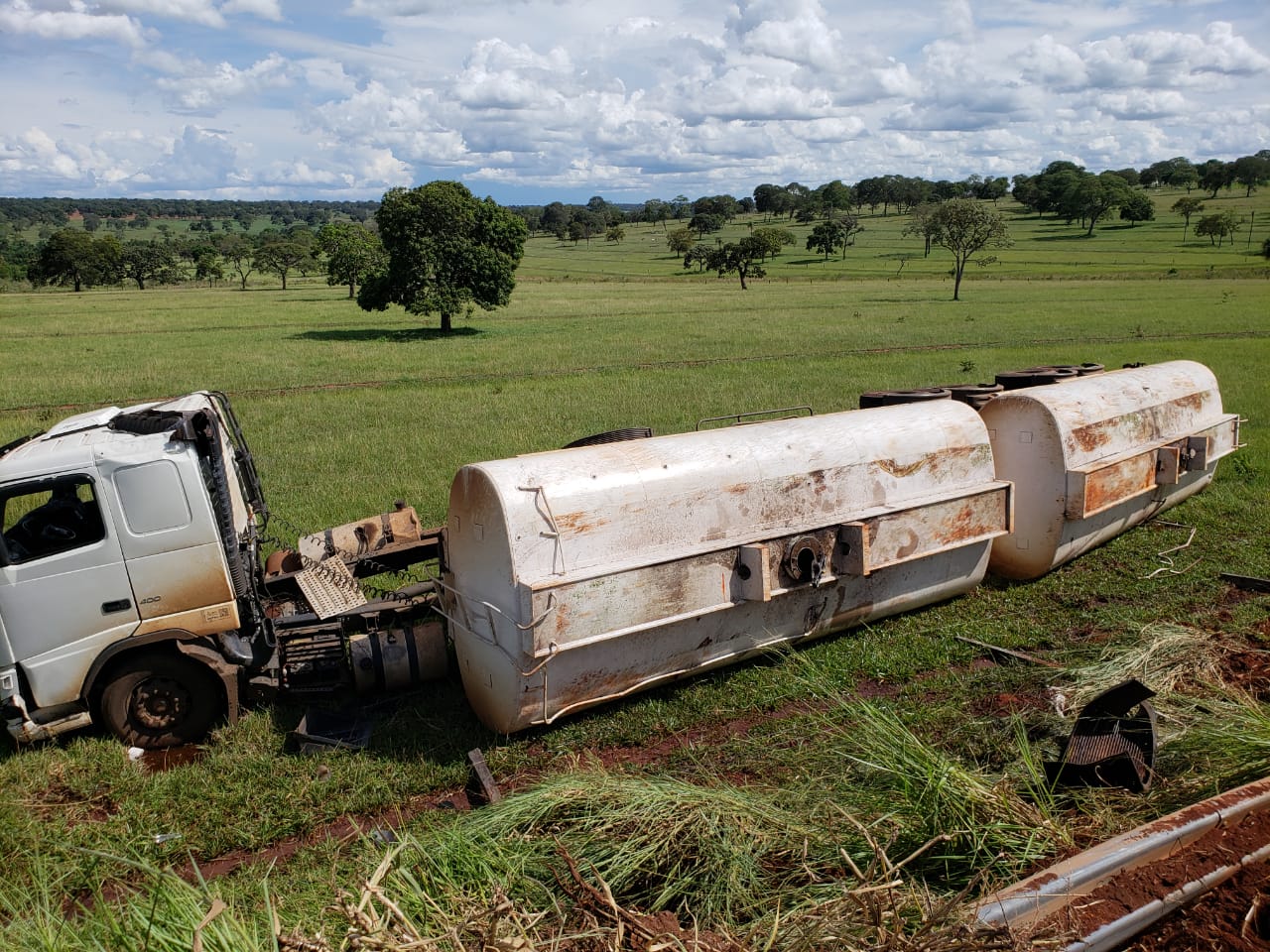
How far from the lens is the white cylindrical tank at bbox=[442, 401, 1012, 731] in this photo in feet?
23.8

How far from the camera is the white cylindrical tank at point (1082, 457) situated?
34.3 feet

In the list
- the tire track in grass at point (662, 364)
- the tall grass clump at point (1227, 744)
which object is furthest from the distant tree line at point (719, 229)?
the tall grass clump at point (1227, 744)

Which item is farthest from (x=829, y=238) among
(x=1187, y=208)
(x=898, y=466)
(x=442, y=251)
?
(x=898, y=466)

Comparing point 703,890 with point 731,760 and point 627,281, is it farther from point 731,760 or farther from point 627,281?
point 627,281

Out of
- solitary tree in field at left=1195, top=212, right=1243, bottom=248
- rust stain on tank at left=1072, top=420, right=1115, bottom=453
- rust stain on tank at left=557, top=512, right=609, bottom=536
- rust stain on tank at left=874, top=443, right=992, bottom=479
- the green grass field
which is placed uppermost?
rust stain on tank at left=557, top=512, right=609, bottom=536

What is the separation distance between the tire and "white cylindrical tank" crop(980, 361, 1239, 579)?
338 inches

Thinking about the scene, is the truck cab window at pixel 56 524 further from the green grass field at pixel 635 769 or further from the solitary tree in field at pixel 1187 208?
the solitary tree in field at pixel 1187 208

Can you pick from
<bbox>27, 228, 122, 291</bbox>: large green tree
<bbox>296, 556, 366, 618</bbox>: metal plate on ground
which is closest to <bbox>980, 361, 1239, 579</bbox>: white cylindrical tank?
<bbox>296, 556, 366, 618</bbox>: metal plate on ground

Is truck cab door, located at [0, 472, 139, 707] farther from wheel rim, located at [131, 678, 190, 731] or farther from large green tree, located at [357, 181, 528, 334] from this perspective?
large green tree, located at [357, 181, 528, 334]

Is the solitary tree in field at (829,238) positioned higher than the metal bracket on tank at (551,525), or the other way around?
the metal bracket on tank at (551,525)

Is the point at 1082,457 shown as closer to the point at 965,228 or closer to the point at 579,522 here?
the point at 579,522

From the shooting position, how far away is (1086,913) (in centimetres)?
440

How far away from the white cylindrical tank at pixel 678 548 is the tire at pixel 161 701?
2172mm

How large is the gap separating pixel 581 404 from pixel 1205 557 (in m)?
14.1
